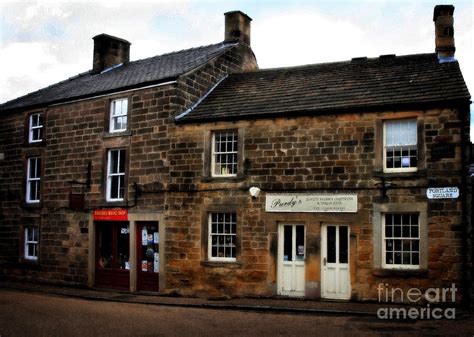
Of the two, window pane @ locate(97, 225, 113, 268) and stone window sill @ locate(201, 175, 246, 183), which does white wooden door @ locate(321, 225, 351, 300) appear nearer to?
stone window sill @ locate(201, 175, 246, 183)

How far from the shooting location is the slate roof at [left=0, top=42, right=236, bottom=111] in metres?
20.5

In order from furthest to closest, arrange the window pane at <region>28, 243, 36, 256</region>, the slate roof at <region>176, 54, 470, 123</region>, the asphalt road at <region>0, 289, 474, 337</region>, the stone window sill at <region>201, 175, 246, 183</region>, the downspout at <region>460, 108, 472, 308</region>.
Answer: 1. the window pane at <region>28, 243, 36, 256</region>
2. the stone window sill at <region>201, 175, 246, 183</region>
3. the slate roof at <region>176, 54, 470, 123</region>
4. the downspout at <region>460, 108, 472, 308</region>
5. the asphalt road at <region>0, 289, 474, 337</region>

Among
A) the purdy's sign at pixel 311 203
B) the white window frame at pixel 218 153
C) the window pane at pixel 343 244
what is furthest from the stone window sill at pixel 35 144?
the window pane at pixel 343 244

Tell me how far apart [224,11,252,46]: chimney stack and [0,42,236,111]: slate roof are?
1.92 ft

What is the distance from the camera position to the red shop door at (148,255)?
1900cm

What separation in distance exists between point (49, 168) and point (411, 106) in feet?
46.5

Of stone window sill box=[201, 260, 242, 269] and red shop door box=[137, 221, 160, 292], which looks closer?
stone window sill box=[201, 260, 242, 269]

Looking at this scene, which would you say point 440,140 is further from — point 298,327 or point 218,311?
point 218,311

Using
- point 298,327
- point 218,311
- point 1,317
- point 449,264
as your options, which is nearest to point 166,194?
point 218,311

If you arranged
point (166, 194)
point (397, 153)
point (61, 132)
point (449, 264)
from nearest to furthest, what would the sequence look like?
point (449, 264) < point (397, 153) < point (166, 194) < point (61, 132)

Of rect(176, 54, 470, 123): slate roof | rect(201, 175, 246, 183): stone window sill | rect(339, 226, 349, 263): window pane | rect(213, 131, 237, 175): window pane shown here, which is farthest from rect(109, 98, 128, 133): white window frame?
rect(339, 226, 349, 263): window pane

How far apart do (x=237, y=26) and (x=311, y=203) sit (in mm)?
Result: 10295

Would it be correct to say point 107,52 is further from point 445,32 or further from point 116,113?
point 445,32

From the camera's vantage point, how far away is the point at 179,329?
12188 millimetres
